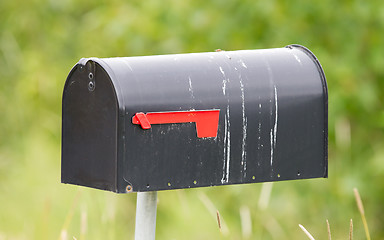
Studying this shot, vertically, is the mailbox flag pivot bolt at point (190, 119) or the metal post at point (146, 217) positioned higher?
the mailbox flag pivot bolt at point (190, 119)

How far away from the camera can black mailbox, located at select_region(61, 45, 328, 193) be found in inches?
91.4

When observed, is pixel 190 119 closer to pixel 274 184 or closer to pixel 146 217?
pixel 146 217

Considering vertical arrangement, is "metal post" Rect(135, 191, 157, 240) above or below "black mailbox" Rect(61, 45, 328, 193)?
below


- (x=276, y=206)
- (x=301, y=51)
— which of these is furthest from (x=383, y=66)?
(x=301, y=51)

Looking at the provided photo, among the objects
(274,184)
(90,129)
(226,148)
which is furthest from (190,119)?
(274,184)

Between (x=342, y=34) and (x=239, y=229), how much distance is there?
1230 mm

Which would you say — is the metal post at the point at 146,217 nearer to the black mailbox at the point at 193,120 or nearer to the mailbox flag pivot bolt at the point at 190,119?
the black mailbox at the point at 193,120

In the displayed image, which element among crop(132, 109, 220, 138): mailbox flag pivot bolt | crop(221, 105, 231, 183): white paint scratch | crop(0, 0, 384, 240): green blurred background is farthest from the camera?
crop(0, 0, 384, 240): green blurred background

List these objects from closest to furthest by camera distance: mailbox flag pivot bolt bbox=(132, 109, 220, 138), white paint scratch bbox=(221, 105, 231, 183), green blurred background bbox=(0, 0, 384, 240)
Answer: mailbox flag pivot bolt bbox=(132, 109, 220, 138) → white paint scratch bbox=(221, 105, 231, 183) → green blurred background bbox=(0, 0, 384, 240)

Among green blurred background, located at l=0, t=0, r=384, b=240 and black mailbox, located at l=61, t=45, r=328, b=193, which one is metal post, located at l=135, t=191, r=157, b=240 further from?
green blurred background, located at l=0, t=0, r=384, b=240

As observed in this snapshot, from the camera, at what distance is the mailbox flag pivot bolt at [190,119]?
231 cm

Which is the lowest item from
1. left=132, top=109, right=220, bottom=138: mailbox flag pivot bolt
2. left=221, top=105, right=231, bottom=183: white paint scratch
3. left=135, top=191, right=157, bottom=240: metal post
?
left=135, top=191, right=157, bottom=240: metal post

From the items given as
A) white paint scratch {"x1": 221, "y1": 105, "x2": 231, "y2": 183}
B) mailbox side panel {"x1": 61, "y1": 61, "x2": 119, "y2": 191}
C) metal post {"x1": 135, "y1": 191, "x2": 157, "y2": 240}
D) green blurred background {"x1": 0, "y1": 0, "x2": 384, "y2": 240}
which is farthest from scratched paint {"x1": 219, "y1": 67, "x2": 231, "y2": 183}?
green blurred background {"x1": 0, "y1": 0, "x2": 384, "y2": 240}

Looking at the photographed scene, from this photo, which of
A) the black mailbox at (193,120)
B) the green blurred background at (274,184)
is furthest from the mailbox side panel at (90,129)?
the green blurred background at (274,184)
